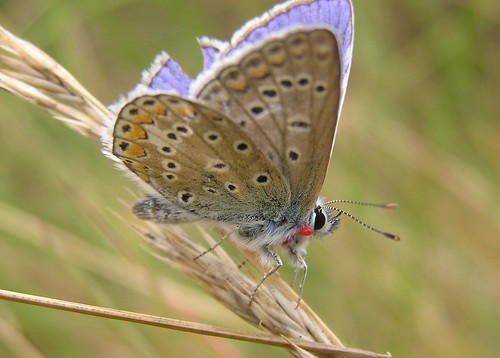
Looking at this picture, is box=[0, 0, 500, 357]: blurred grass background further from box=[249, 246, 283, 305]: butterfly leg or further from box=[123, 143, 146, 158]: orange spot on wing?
box=[249, 246, 283, 305]: butterfly leg

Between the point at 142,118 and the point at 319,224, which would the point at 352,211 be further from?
the point at 142,118

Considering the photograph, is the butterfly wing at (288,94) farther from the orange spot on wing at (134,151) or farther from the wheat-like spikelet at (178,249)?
the wheat-like spikelet at (178,249)

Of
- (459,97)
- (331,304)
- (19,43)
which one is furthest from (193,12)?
(19,43)

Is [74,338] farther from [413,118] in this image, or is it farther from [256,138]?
[413,118]

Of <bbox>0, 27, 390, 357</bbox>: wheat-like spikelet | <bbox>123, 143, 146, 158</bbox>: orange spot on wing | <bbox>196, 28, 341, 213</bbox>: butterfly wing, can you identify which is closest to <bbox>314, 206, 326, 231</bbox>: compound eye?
<bbox>196, 28, 341, 213</bbox>: butterfly wing

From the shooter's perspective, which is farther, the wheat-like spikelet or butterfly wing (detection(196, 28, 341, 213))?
butterfly wing (detection(196, 28, 341, 213))

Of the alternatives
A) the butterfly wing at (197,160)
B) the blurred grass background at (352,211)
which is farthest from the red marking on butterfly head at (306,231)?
the blurred grass background at (352,211)

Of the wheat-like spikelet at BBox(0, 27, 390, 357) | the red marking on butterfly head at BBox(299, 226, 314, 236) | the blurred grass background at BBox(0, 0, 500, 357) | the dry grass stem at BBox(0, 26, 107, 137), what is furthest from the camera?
the blurred grass background at BBox(0, 0, 500, 357)
